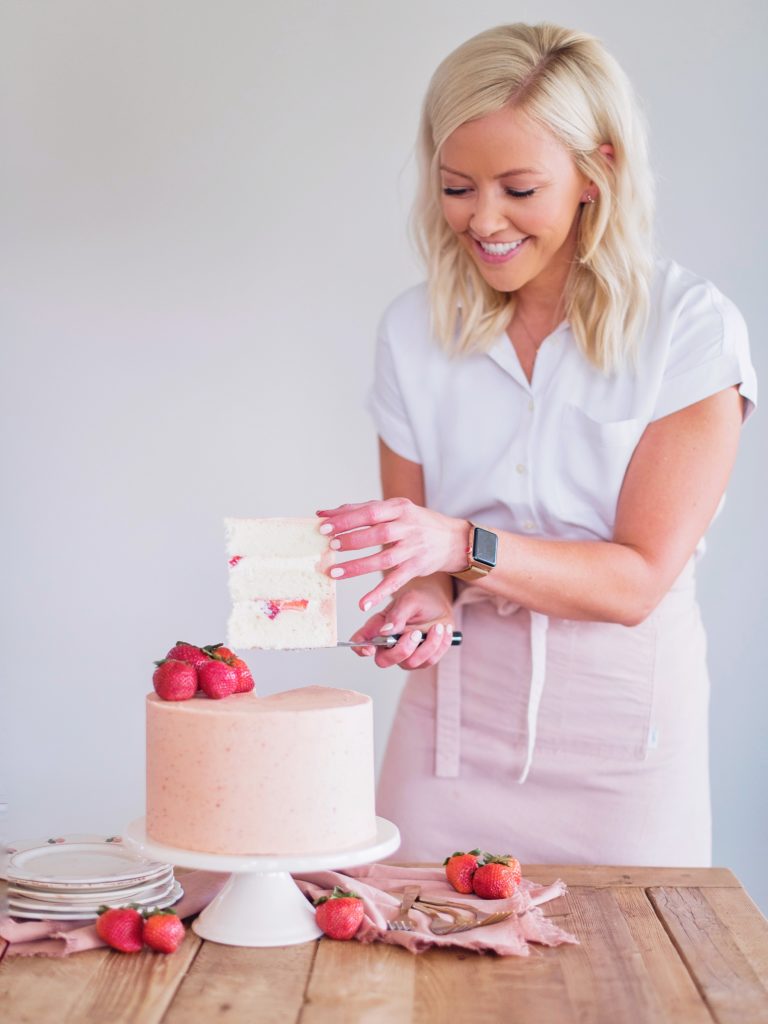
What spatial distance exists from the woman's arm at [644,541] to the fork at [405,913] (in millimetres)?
492

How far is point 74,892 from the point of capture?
5.16ft

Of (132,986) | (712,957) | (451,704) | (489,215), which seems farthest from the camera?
(451,704)

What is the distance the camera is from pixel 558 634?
2184 mm

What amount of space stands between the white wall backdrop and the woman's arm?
122 cm

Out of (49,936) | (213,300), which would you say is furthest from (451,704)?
(213,300)

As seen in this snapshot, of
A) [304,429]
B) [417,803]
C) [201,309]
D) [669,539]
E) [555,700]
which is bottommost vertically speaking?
[417,803]

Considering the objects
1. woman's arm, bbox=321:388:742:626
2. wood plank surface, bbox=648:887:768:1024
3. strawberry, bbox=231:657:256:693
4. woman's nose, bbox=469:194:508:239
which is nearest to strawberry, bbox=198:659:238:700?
strawberry, bbox=231:657:256:693

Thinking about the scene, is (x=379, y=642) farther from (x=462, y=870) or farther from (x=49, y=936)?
(x=49, y=936)

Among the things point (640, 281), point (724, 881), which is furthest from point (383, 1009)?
point (640, 281)

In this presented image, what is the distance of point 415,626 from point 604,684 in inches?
14.3

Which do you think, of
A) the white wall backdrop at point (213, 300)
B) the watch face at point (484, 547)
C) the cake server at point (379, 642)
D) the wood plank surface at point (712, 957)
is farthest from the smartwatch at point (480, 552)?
the white wall backdrop at point (213, 300)

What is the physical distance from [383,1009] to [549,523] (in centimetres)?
100

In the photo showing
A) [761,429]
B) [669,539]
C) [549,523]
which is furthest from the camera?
[761,429]

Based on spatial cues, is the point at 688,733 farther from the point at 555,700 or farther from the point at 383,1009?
the point at 383,1009
